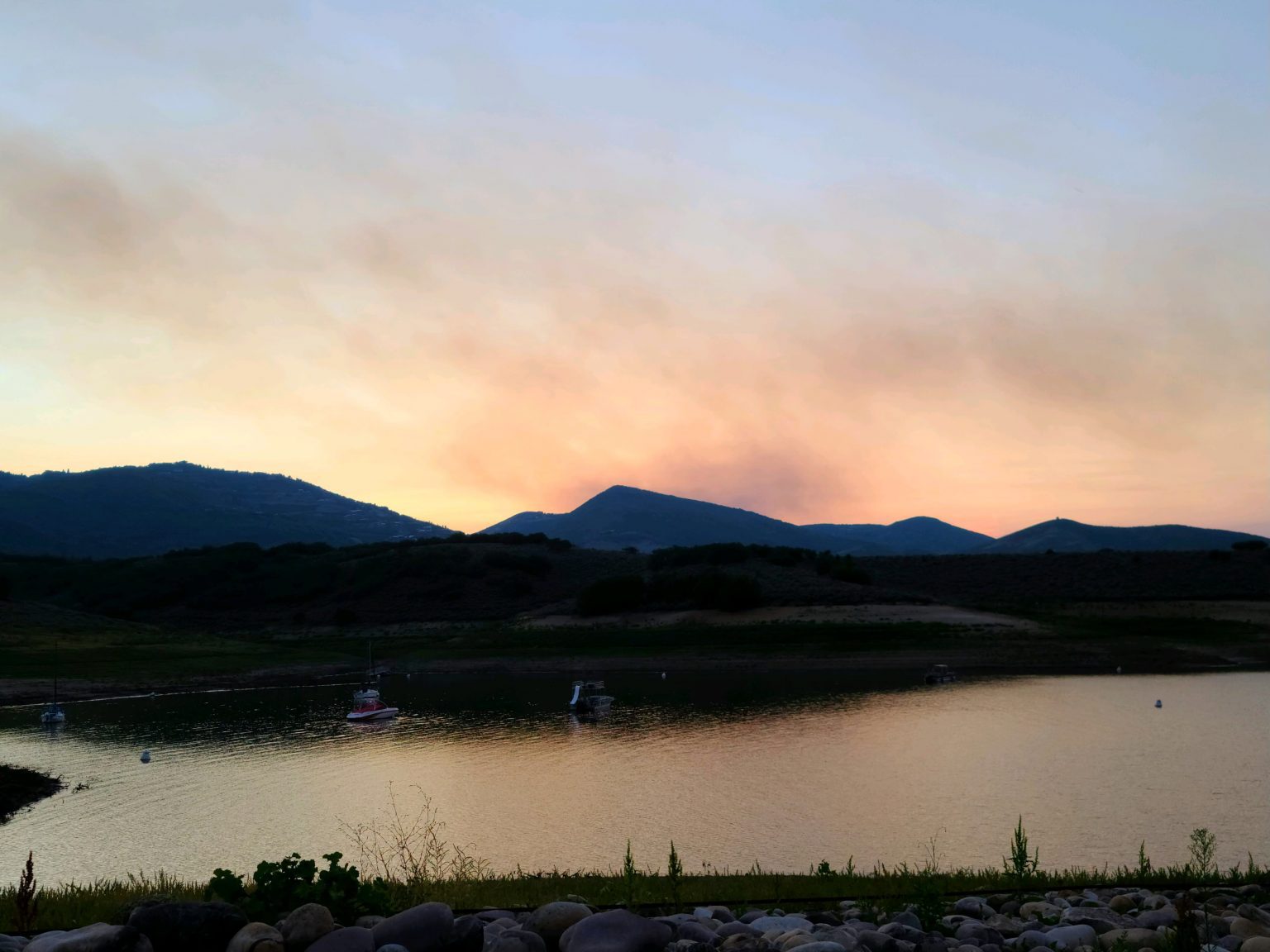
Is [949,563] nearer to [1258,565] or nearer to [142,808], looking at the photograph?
[1258,565]

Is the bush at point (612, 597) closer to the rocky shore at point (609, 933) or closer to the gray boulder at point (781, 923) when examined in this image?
the gray boulder at point (781, 923)

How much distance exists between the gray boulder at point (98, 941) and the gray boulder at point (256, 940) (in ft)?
2.91

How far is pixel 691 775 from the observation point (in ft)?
128

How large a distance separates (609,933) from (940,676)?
68.1 metres

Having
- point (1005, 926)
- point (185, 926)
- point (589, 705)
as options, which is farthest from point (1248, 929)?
point (589, 705)

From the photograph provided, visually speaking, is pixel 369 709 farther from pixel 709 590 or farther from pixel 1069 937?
pixel 1069 937

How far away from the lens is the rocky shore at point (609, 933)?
10.6m

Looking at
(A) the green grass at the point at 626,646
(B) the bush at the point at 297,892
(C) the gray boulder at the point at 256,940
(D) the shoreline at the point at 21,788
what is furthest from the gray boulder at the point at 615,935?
(A) the green grass at the point at 626,646

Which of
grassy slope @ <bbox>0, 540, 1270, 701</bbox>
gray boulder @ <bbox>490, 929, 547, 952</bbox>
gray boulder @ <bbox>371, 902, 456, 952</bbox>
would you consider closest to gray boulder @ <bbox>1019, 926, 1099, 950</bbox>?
gray boulder @ <bbox>490, 929, 547, 952</bbox>

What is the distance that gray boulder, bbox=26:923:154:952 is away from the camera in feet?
34.0

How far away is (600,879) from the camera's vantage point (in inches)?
690

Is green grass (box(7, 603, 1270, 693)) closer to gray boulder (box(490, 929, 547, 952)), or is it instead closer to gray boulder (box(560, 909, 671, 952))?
gray boulder (box(490, 929, 547, 952))

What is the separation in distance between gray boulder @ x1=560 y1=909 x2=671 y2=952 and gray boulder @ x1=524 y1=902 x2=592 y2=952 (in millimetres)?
245

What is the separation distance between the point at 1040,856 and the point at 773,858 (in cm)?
670
